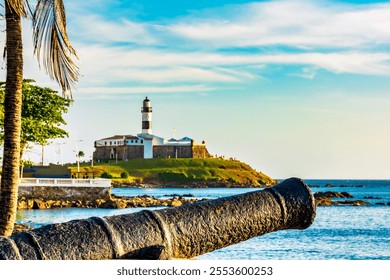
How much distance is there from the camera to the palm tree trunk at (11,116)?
10.3 metres

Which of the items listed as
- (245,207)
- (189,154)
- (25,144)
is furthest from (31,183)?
(189,154)

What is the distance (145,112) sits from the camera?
383ft

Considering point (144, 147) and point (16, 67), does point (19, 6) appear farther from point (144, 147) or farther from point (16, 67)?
point (144, 147)

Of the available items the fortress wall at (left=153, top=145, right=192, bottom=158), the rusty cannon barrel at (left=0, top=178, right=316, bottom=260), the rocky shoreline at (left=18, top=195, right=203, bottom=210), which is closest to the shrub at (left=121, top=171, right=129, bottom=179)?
the fortress wall at (left=153, top=145, right=192, bottom=158)

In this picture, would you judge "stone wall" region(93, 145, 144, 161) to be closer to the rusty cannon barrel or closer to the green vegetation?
the green vegetation

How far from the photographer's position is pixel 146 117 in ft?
391

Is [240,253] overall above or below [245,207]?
below

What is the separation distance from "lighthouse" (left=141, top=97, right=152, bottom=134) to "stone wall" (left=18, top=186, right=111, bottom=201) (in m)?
59.7

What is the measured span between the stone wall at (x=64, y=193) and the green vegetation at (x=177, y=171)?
6343 centimetres

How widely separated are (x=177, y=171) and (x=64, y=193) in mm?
76587

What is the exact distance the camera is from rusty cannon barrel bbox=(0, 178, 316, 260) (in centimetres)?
607

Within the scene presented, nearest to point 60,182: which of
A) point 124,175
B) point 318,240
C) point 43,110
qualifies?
point 43,110

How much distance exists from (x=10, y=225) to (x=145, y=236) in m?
4.41
